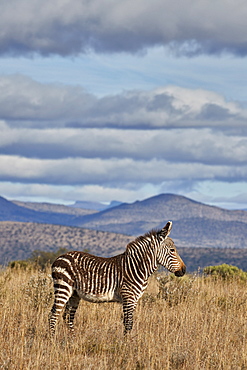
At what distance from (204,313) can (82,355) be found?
610cm

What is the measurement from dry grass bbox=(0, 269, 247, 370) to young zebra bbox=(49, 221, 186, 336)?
773mm

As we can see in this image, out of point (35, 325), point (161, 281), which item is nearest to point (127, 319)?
point (35, 325)

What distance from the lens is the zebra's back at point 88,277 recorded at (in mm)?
12844

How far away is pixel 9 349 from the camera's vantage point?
1170 cm

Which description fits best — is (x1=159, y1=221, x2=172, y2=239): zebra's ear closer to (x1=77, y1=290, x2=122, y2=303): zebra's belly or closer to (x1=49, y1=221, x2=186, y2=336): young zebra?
(x1=49, y1=221, x2=186, y2=336): young zebra

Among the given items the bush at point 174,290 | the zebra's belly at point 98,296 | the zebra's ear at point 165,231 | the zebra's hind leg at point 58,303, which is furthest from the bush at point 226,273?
the zebra's hind leg at point 58,303

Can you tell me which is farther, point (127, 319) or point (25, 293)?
point (25, 293)

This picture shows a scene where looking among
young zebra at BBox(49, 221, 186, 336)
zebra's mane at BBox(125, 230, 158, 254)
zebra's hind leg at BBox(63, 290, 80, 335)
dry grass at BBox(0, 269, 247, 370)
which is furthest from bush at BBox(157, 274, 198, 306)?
zebra's hind leg at BBox(63, 290, 80, 335)

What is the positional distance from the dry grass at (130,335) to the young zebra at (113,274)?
773 mm

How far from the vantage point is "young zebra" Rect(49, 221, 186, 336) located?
12.8 meters

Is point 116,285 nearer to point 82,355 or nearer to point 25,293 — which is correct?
point 82,355

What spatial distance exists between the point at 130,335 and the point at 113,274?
4.71ft

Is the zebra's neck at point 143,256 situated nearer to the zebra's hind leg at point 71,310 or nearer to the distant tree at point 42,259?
the zebra's hind leg at point 71,310

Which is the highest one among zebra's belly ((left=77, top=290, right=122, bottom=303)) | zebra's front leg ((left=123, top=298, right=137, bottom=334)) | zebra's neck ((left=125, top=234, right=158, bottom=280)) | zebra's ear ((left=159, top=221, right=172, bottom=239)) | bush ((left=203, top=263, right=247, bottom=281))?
zebra's ear ((left=159, top=221, right=172, bottom=239))
